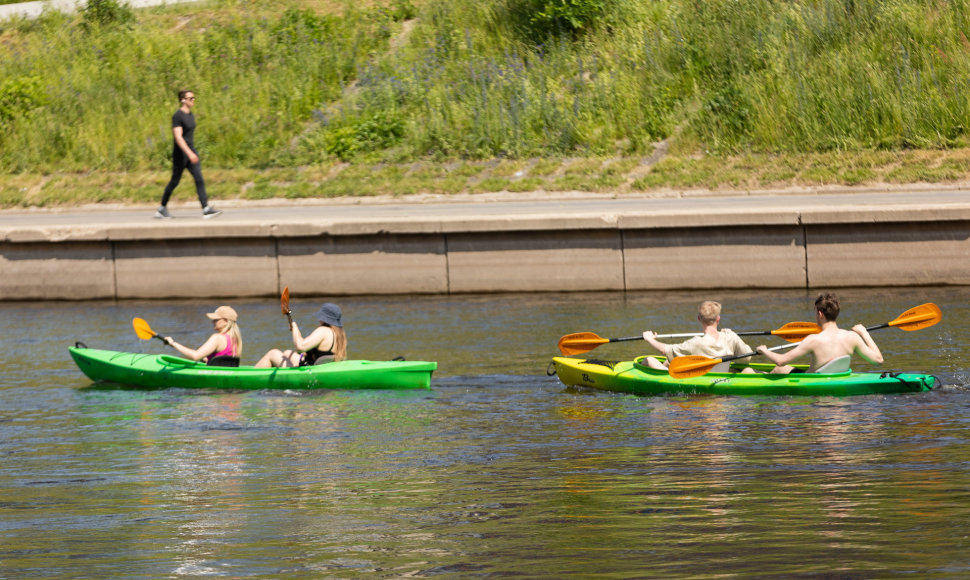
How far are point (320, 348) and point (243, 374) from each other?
75 centimetres

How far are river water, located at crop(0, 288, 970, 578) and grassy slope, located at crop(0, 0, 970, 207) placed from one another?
6.35 m

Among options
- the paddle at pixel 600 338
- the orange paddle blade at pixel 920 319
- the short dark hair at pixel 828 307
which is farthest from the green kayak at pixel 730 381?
the orange paddle blade at pixel 920 319

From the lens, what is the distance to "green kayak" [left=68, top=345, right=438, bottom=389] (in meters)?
12.0

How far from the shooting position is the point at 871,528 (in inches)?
279

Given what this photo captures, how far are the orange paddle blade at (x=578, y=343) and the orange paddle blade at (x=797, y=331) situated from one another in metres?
1.70

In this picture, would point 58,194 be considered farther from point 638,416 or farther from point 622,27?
point 638,416

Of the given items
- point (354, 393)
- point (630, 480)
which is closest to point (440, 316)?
point (354, 393)

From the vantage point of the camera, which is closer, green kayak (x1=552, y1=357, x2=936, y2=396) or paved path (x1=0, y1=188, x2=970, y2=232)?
green kayak (x1=552, y1=357, x2=936, y2=396)

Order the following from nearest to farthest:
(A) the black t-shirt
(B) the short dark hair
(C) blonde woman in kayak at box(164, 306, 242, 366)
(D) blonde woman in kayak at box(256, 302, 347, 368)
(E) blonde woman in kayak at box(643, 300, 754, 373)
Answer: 1. (B) the short dark hair
2. (E) blonde woman in kayak at box(643, 300, 754, 373)
3. (D) blonde woman in kayak at box(256, 302, 347, 368)
4. (C) blonde woman in kayak at box(164, 306, 242, 366)
5. (A) the black t-shirt

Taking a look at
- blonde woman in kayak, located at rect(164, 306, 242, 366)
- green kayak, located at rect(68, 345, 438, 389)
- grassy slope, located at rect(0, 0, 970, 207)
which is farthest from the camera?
grassy slope, located at rect(0, 0, 970, 207)

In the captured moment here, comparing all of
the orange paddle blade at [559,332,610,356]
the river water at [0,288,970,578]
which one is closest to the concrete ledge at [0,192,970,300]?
the river water at [0,288,970,578]

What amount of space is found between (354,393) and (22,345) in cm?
499

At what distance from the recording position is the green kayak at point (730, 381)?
10.7 metres

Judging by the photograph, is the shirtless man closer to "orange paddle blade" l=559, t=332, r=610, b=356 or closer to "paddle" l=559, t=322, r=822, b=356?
"paddle" l=559, t=322, r=822, b=356
